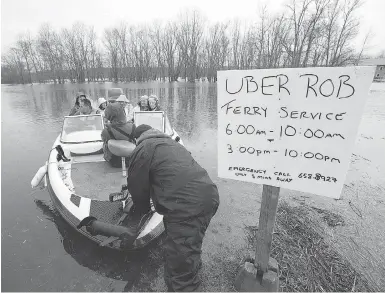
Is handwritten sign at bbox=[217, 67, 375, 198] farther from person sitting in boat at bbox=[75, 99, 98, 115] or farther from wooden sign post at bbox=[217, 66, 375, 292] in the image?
person sitting in boat at bbox=[75, 99, 98, 115]

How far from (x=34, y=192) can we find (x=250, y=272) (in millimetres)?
4867

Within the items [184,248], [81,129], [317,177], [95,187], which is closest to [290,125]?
[317,177]

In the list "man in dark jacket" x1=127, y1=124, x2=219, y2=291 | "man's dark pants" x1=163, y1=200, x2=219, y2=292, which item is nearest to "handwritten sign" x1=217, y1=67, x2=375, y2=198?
"man in dark jacket" x1=127, y1=124, x2=219, y2=291

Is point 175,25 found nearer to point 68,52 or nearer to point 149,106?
point 68,52

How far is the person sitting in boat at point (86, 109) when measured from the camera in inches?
317

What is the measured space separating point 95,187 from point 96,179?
0.28m

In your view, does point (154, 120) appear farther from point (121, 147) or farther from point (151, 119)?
point (121, 147)

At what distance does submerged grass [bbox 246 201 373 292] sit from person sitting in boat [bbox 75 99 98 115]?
714cm

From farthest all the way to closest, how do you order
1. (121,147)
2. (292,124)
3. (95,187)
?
(121,147)
(95,187)
(292,124)

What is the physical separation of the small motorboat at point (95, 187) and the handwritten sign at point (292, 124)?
1.62m

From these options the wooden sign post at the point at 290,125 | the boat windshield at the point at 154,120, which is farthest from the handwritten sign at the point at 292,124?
the boat windshield at the point at 154,120

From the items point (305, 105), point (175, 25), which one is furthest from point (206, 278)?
point (175, 25)

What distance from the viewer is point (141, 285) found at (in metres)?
2.61

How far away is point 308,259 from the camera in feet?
9.20
